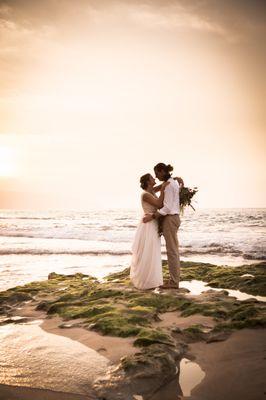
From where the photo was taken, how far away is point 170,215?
880 cm

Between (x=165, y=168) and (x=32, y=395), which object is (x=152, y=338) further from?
(x=165, y=168)

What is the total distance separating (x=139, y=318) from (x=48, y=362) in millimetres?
1978

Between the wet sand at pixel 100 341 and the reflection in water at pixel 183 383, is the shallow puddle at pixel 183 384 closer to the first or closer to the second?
the reflection in water at pixel 183 383

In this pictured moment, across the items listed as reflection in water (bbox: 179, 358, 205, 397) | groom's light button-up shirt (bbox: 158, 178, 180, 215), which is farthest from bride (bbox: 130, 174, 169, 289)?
reflection in water (bbox: 179, 358, 205, 397)

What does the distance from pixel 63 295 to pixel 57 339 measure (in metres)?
2.89

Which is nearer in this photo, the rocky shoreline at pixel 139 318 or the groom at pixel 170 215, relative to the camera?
the rocky shoreline at pixel 139 318

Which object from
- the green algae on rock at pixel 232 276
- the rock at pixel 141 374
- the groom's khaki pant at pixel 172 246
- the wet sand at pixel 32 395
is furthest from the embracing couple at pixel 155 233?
the wet sand at pixel 32 395

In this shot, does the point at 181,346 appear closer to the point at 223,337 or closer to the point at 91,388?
the point at 223,337

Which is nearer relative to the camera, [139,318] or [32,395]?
[32,395]

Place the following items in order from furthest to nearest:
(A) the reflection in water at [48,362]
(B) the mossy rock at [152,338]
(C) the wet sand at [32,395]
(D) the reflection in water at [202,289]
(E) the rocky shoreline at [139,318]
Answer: (D) the reflection in water at [202,289]
(B) the mossy rock at [152,338]
(E) the rocky shoreline at [139,318]
(A) the reflection in water at [48,362]
(C) the wet sand at [32,395]

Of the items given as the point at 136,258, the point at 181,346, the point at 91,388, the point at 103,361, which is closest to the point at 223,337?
the point at 181,346

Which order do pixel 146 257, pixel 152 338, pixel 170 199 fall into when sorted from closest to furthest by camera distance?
pixel 152 338 < pixel 170 199 < pixel 146 257

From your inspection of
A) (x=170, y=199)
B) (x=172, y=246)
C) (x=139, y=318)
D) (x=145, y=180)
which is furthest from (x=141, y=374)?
(x=145, y=180)

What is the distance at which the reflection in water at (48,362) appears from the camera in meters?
3.70
